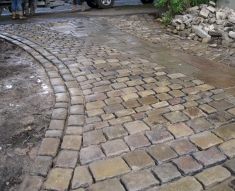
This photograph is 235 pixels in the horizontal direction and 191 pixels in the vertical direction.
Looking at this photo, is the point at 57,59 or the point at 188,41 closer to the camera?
the point at 57,59

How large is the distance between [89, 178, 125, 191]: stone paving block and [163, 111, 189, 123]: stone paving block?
114 cm

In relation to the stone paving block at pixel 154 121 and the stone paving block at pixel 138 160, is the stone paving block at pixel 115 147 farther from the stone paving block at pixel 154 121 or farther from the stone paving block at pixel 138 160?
the stone paving block at pixel 154 121

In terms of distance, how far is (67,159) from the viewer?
99.7 inches

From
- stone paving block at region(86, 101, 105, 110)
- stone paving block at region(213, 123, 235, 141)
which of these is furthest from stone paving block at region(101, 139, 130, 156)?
stone paving block at region(213, 123, 235, 141)

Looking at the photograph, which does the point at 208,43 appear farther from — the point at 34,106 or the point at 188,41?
the point at 34,106

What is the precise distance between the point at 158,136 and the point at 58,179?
1115mm

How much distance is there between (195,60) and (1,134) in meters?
3.78

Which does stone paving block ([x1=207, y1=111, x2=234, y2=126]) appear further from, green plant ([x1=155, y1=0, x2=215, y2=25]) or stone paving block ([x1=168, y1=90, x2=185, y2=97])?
green plant ([x1=155, y1=0, x2=215, y2=25])

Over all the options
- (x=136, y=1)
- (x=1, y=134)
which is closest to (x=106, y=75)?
(x=1, y=134)

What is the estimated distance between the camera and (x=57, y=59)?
535cm

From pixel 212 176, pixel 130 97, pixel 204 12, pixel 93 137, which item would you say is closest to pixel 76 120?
pixel 93 137

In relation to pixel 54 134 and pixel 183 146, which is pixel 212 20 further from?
pixel 54 134

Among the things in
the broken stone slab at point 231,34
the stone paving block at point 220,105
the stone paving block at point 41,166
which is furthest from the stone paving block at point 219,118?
the broken stone slab at point 231,34

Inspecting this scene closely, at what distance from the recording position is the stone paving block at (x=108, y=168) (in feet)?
7.72
